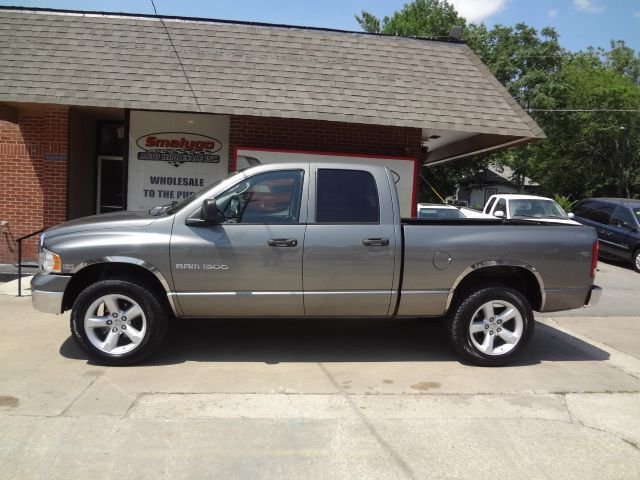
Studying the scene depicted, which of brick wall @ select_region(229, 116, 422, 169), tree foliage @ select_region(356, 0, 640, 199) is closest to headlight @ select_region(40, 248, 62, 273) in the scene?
brick wall @ select_region(229, 116, 422, 169)

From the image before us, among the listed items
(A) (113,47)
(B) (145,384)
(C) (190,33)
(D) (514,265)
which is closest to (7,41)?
(A) (113,47)

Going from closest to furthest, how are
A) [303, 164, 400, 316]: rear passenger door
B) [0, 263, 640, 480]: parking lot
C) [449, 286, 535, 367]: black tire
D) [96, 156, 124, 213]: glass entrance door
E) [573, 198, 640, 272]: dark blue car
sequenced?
[0, 263, 640, 480]: parking lot
[303, 164, 400, 316]: rear passenger door
[449, 286, 535, 367]: black tire
[96, 156, 124, 213]: glass entrance door
[573, 198, 640, 272]: dark blue car

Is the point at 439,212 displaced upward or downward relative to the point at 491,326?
upward

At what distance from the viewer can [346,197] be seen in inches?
211

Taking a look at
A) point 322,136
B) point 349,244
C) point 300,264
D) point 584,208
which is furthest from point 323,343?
point 584,208

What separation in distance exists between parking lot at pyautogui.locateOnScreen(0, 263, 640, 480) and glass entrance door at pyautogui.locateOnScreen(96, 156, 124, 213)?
16.2 feet

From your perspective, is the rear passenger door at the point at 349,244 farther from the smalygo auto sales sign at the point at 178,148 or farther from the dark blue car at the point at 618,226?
the dark blue car at the point at 618,226

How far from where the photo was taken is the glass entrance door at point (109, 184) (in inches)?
443

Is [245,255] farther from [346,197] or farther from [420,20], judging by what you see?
[420,20]

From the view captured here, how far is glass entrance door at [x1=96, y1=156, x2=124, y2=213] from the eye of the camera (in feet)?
36.9

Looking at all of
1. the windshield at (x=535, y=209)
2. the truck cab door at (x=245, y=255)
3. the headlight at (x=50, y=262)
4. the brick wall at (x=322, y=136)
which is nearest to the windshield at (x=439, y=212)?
the windshield at (x=535, y=209)

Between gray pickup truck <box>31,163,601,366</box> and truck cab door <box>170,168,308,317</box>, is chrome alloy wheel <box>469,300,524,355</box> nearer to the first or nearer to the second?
gray pickup truck <box>31,163,601,366</box>

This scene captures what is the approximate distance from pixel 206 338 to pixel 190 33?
6232mm

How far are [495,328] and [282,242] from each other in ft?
7.55
